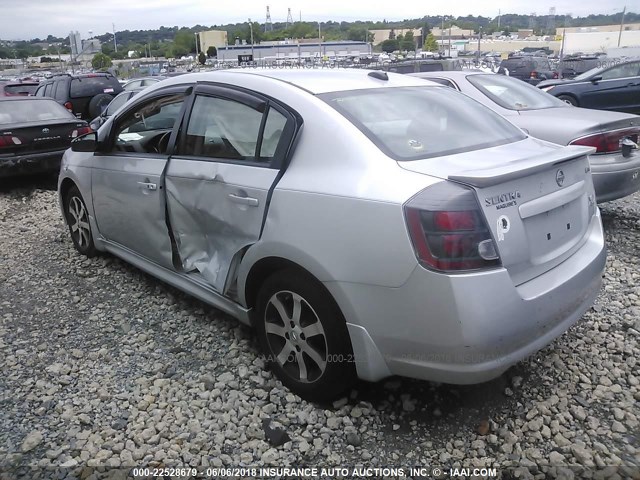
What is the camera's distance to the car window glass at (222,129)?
3.18 metres

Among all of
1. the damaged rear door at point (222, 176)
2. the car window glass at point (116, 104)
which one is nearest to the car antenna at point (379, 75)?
the damaged rear door at point (222, 176)

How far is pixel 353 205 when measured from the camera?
2496mm

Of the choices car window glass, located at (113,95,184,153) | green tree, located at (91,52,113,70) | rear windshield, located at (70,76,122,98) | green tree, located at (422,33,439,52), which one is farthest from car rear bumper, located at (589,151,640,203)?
green tree, located at (422,33,439,52)

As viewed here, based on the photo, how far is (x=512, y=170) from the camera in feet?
8.11

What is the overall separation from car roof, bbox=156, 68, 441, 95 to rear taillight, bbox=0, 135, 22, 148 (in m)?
5.25

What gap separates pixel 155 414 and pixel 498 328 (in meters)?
1.77

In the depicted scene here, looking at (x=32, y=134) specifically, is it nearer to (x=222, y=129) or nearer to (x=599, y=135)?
(x=222, y=129)

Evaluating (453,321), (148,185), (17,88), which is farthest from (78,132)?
(17,88)

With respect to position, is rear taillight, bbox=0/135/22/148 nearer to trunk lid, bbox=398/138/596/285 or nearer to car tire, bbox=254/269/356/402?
car tire, bbox=254/269/356/402

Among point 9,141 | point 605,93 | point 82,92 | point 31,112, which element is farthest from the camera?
point 82,92

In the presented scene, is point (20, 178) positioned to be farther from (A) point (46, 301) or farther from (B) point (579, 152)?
(B) point (579, 152)

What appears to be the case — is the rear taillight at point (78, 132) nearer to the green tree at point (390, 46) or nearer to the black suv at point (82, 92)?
the black suv at point (82, 92)

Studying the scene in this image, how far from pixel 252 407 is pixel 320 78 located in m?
1.89

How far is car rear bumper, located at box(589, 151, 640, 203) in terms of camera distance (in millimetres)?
5109
